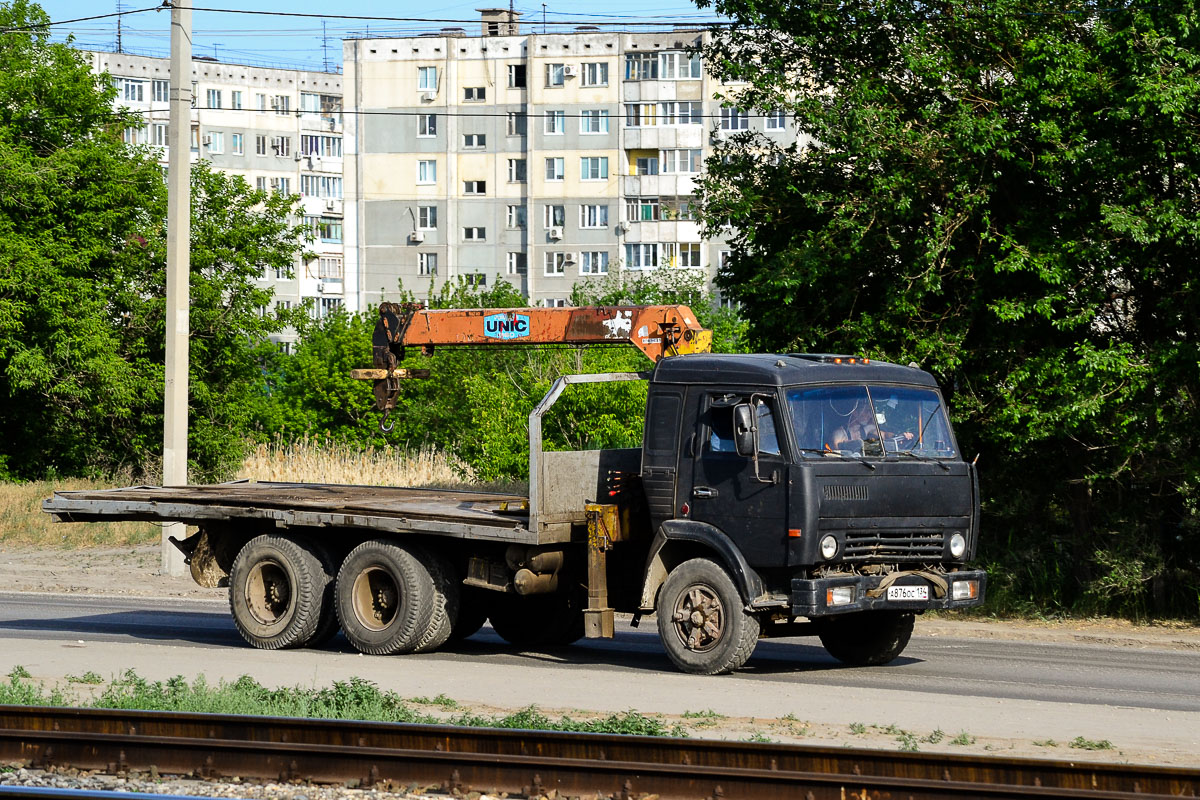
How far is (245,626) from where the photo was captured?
50.2 feet

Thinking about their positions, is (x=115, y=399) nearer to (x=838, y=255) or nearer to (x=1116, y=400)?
(x=838, y=255)

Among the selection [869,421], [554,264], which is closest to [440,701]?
[869,421]

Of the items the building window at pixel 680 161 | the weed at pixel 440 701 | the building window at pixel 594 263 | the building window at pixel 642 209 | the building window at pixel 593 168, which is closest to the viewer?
the weed at pixel 440 701

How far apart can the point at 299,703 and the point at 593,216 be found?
237 ft

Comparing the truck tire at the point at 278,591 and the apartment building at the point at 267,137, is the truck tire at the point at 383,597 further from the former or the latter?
the apartment building at the point at 267,137

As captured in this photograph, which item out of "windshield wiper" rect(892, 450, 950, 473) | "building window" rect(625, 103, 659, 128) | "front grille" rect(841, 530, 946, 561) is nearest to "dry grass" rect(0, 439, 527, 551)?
"windshield wiper" rect(892, 450, 950, 473)

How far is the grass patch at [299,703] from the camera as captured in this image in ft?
34.4

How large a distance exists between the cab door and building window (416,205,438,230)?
74.1 meters

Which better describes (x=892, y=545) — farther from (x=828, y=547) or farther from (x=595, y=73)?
(x=595, y=73)

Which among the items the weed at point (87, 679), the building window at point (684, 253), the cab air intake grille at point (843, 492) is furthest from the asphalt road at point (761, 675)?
the building window at point (684, 253)

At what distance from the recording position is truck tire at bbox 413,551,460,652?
14398 millimetres

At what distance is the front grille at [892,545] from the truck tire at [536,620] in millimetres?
3770

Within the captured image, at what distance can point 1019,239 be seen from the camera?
1784cm

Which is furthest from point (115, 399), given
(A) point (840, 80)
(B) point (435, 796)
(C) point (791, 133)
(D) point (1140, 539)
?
(C) point (791, 133)
